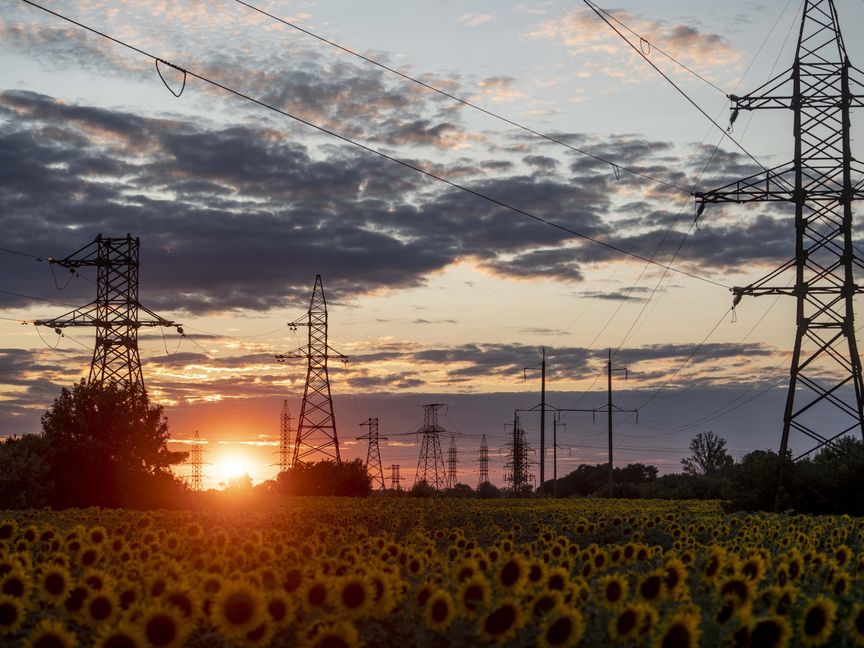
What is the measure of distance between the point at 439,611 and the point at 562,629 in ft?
3.61

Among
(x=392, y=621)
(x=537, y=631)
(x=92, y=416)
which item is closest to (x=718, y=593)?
(x=537, y=631)

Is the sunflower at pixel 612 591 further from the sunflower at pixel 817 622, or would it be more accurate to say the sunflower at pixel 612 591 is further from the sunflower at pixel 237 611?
the sunflower at pixel 237 611

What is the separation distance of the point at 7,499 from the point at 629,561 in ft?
114

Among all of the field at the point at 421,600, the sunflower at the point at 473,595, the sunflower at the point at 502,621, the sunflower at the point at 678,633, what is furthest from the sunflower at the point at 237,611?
the sunflower at the point at 678,633

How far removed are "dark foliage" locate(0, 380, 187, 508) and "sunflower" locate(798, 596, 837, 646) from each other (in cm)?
4078

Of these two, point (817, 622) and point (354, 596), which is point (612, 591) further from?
point (354, 596)

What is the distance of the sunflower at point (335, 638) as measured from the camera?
23.8ft

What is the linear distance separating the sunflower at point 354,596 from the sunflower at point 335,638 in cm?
104

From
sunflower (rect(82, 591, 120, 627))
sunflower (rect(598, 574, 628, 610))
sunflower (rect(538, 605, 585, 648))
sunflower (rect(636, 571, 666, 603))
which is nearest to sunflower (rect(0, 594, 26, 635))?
sunflower (rect(82, 591, 120, 627))

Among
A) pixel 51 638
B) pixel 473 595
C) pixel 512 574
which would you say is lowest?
pixel 51 638

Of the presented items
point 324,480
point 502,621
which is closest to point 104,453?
point 324,480

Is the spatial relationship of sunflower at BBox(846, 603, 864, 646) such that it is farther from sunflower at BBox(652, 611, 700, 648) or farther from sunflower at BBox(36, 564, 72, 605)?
sunflower at BBox(36, 564, 72, 605)

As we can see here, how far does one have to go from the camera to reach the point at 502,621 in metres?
7.94

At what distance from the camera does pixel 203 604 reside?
886 cm
